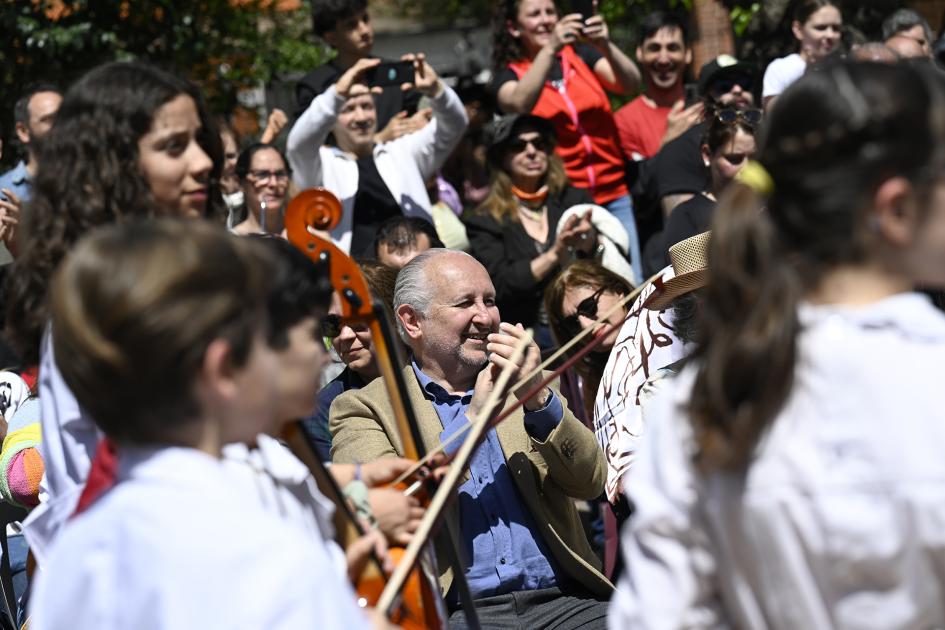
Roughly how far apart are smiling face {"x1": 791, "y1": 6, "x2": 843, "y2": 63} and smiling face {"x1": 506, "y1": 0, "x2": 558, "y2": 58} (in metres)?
1.21

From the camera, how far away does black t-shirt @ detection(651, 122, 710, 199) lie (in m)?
6.32

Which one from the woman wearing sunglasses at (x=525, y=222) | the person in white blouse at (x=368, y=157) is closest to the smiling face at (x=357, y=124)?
the person in white blouse at (x=368, y=157)

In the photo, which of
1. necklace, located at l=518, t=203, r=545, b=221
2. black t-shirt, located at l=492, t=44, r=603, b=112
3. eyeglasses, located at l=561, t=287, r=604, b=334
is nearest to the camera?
eyeglasses, located at l=561, t=287, r=604, b=334

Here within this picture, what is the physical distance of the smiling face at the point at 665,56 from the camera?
23.4 ft

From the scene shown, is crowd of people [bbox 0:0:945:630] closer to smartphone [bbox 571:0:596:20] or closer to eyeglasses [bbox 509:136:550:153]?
eyeglasses [bbox 509:136:550:153]

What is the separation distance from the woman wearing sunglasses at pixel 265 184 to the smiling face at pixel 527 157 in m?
1.02

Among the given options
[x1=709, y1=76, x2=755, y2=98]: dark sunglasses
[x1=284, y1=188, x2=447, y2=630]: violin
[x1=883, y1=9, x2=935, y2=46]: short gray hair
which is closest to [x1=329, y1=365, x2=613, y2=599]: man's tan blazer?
[x1=284, y1=188, x2=447, y2=630]: violin

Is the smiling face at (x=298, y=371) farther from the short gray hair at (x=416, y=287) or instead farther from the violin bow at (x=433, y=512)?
the short gray hair at (x=416, y=287)

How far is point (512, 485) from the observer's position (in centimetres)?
390

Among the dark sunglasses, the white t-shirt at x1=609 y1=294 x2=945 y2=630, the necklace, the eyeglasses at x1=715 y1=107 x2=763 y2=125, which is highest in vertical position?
the white t-shirt at x1=609 y1=294 x2=945 y2=630

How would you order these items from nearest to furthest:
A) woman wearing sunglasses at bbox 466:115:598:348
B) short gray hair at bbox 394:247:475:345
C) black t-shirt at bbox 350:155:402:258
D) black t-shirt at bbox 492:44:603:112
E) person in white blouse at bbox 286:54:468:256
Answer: short gray hair at bbox 394:247:475:345 < woman wearing sunglasses at bbox 466:115:598:348 < person in white blouse at bbox 286:54:468:256 < black t-shirt at bbox 350:155:402:258 < black t-shirt at bbox 492:44:603:112

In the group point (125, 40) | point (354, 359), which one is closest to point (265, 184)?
point (354, 359)

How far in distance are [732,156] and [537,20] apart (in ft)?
5.96

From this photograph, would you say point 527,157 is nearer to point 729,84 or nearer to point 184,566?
point 729,84
